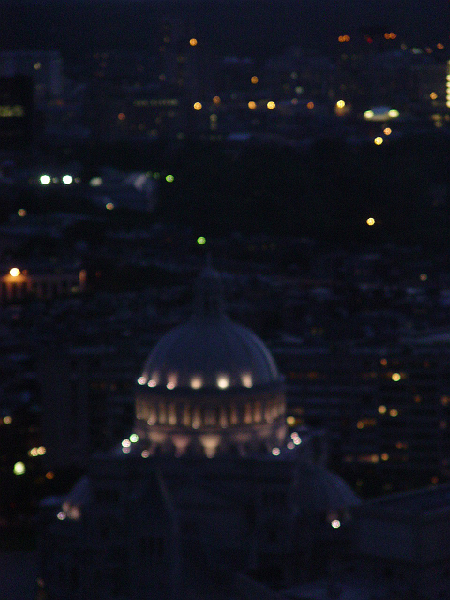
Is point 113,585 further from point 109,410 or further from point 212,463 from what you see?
point 109,410

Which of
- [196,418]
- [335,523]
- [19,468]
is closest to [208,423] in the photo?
[196,418]

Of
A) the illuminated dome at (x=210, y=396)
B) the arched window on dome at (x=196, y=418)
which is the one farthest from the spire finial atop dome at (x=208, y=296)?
the arched window on dome at (x=196, y=418)

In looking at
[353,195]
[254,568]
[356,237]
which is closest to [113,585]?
[254,568]

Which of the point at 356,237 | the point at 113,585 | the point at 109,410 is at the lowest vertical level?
the point at 113,585

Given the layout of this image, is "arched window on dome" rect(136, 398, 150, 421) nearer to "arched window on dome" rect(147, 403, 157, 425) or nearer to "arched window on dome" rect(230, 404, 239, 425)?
"arched window on dome" rect(147, 403, 157, 425)

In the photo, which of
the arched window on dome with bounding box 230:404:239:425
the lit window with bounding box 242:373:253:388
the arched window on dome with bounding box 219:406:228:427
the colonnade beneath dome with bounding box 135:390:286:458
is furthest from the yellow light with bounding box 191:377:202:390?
the lit window with bounding box 242:373:253:388

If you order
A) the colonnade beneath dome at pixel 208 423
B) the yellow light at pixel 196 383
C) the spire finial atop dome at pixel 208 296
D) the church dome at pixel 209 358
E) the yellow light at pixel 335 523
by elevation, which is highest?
the spire finial atop dome at pixel 208 296

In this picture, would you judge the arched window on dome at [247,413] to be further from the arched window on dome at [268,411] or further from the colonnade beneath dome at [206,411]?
the arched window on dome at [268,411]
